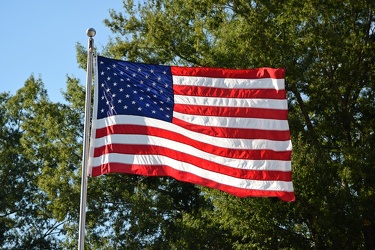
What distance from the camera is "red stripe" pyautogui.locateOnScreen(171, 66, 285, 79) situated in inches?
490

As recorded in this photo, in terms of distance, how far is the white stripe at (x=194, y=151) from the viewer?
39.7 feet

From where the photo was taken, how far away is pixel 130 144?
1216 cm

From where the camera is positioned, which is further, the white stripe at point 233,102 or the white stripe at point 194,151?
the white stripe at point 233,102

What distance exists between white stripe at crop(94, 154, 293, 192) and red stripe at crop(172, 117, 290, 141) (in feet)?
1.98

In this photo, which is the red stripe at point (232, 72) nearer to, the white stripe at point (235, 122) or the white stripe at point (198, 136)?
the white stripe at point (235, 122)

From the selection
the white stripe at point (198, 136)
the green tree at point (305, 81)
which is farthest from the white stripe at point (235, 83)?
the green tree at point (305, 81)

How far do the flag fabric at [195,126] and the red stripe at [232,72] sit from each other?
0.01 m

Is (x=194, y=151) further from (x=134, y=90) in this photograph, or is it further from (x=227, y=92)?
(x=134, y=90)

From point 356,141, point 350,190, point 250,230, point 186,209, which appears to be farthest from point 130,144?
point 186,209

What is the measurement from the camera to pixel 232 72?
1247 cm

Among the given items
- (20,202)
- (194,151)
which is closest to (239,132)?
(194,151)

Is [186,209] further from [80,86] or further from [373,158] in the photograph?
[373,158]

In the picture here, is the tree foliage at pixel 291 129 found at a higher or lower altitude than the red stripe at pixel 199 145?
higher

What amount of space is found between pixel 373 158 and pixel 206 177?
13.2 meters
